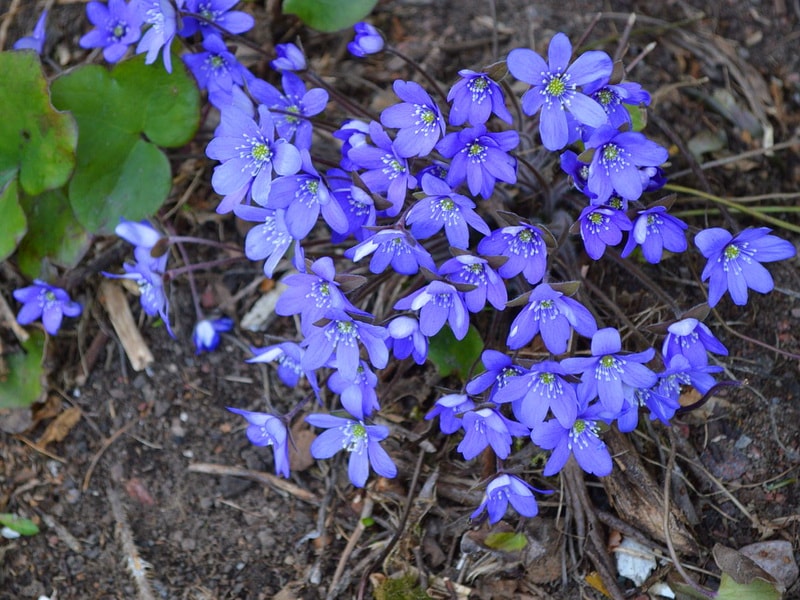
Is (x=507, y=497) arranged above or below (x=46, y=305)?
below

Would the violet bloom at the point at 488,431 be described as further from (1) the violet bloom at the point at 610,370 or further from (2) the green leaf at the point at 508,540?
(2) the green leaf at the point at 508,540

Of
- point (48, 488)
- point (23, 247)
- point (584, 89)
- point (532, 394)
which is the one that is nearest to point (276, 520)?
point (48, 488)

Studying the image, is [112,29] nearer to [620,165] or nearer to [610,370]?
[620,165]

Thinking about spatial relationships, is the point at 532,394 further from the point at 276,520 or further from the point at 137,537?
the point at 137,537

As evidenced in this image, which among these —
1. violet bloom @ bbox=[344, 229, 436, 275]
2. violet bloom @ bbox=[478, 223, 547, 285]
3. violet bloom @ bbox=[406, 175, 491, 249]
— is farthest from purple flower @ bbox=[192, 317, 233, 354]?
violet bloom @ bbox=[478, 223, 547, 285]

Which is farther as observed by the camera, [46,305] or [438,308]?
[46,305]

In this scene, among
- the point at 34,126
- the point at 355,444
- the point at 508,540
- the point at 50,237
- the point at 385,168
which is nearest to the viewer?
the point at 385,168

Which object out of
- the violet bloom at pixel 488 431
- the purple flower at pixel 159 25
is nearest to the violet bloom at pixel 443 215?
the violet bloom at pixel 488 431

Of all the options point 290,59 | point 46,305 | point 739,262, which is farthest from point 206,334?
point 739,262
